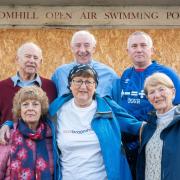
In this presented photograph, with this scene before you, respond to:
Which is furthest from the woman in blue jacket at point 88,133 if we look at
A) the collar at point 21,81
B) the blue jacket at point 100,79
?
the collar at point 21,81

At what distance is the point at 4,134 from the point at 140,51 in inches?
68.2

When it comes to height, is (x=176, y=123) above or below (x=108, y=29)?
below

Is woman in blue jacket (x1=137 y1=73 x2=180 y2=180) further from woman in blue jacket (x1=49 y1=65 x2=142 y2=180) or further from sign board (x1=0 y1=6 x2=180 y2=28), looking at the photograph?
sign board (x1=0 y1=6 x2=180 y2=28)

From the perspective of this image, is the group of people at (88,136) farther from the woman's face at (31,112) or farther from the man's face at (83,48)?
the man's face at (83,48)

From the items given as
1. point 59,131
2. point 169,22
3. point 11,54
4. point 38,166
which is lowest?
point 38,166

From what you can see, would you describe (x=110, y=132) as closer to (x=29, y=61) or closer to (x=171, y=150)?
(x=171, y=150)

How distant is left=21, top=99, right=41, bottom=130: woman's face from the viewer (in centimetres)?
438

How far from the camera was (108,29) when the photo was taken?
366 inches

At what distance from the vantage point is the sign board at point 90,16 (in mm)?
9297

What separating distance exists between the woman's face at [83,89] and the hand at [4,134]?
0.65 m

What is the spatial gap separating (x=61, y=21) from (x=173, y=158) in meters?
5.76

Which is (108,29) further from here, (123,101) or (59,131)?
(59,131)

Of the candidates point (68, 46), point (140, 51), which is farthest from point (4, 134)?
point (68, 46)

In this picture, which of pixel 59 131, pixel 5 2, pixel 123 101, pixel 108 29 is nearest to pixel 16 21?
pixel 5 2
